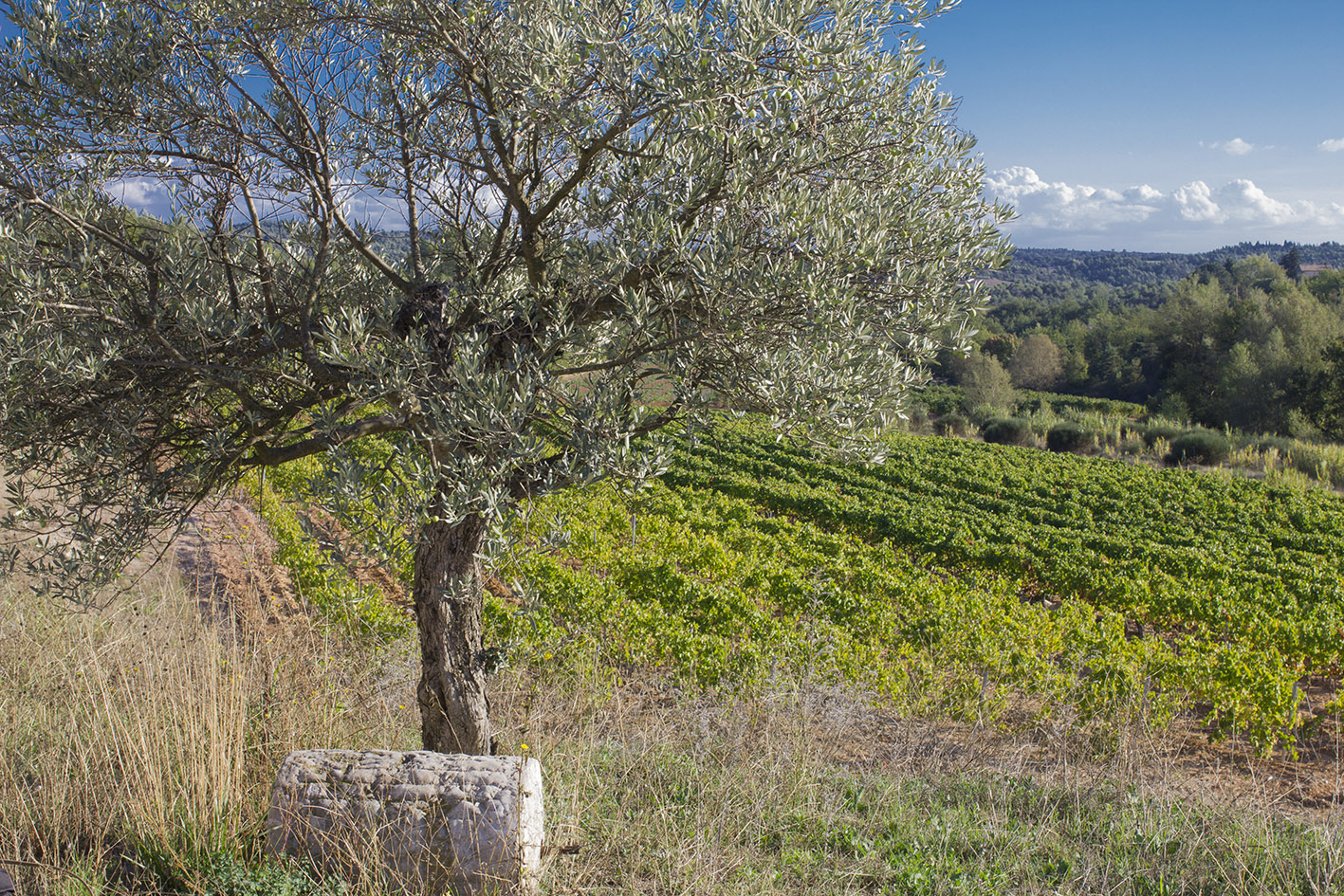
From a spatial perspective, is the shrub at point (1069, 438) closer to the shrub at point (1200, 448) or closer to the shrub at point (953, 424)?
the shrub at point (1200, 448)

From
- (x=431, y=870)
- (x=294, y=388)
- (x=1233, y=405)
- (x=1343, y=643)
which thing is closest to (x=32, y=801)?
(x=431, y=870)

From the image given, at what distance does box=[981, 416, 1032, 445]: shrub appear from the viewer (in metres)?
42.3

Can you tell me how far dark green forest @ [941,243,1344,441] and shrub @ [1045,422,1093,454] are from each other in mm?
6570

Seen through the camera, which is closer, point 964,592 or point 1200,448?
point 964,592

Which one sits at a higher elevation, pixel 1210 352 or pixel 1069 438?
pixel 1210 352

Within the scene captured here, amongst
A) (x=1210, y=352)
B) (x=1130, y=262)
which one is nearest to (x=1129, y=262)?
(x=1130, y=262)

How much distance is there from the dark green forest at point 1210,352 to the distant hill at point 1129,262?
67462mm

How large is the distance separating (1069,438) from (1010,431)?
12.1ft

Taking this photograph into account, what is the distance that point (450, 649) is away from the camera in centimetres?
397

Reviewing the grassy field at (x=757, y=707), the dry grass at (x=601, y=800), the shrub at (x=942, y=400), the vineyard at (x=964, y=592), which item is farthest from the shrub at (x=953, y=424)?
the dry grass at (x=601, y=800)

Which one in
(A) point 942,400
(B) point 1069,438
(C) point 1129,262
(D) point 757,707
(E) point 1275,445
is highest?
(C) point 1129,262

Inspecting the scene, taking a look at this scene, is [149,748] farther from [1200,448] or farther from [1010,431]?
[1010,431]

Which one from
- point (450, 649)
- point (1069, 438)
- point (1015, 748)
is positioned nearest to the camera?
point (450, 649)

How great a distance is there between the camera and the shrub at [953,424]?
45344 mm
